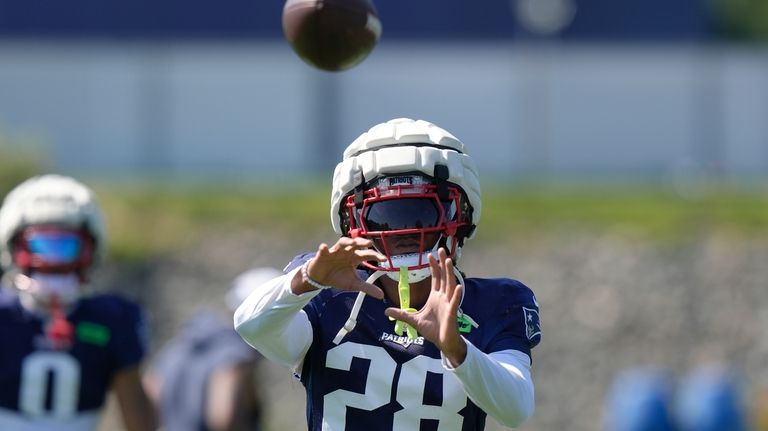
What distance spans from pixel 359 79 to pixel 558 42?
3.18 metres

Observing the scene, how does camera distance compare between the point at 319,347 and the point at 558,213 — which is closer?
the point at 319,347

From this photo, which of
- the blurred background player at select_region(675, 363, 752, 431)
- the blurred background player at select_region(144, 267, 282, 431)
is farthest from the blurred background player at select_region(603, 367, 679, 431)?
the blurred background player at select_region(144, 267, 282, 431)

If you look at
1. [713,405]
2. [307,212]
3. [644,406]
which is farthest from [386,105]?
[713,405]

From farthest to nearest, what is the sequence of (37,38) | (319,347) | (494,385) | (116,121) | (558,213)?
1. (37,38)
2. (116,121)
3. (558,213)
4. (319,347)
5. (494,385)

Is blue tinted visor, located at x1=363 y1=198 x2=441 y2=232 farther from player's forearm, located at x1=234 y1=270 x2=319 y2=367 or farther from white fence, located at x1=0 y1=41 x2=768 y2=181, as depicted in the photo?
white fence, located at x1=0 y1=41 x2=768 y2=181

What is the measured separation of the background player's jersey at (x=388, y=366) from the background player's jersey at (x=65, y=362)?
150 centimetres

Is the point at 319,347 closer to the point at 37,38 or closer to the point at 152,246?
the point at 152,246

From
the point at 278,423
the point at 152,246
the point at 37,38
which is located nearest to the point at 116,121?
the point at 37,38

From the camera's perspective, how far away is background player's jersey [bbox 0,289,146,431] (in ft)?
15.5

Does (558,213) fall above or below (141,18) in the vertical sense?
below

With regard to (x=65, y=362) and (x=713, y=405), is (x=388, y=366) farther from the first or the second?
(x=713, y=405)

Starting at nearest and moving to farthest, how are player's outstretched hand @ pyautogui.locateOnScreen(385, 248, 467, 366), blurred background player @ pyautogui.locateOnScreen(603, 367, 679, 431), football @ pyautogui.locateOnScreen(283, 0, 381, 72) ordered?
player's outstretched hand @ pyautogui.locateOnScreen(385, 248, 467, 366)
football @ pyautogui.locateOnScreen(283, 0, 381, 72)
blurred background player @ pyautogui.locateOnScreen(603, 367, 679, 431)

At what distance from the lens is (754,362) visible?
13.2 metres

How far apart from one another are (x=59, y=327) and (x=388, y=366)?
178 centimetres
